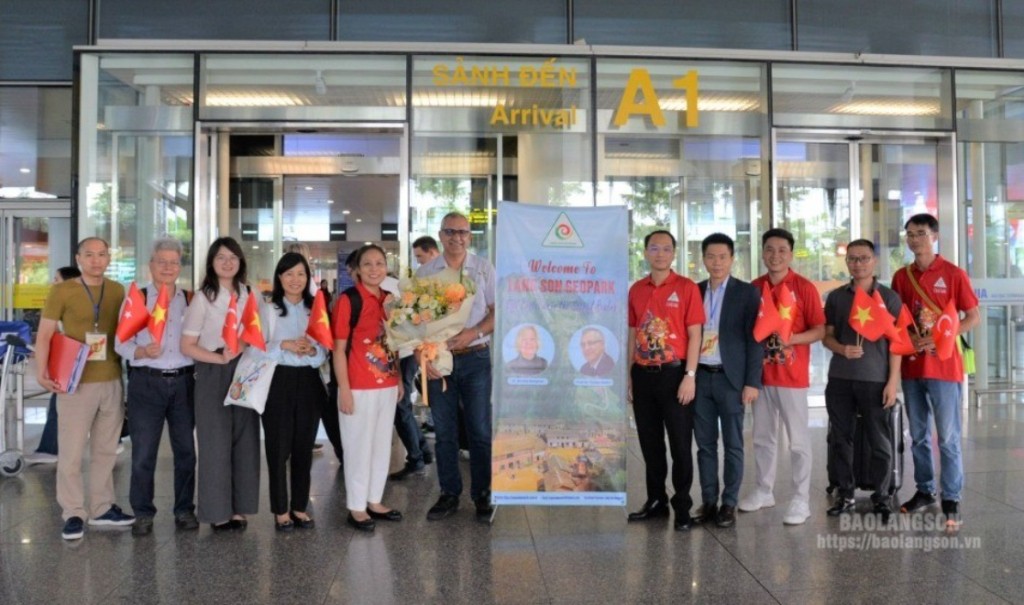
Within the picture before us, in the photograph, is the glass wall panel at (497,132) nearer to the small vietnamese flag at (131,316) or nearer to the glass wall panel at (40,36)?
the glass wall panel at (40,36)

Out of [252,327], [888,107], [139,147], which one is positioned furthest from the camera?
[888,107]

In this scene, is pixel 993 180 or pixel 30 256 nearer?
pixel 993 180

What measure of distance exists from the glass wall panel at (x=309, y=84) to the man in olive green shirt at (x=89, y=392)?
14.2 feet

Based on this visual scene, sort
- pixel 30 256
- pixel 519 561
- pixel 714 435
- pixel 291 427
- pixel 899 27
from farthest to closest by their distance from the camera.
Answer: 1. pixel 30 256
2. pixel 899 27
3. pixel 714 435
4. pixel 291 427
5. pixel 519 561

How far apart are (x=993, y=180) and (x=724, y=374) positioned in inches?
286

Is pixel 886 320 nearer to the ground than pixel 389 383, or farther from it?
farther from it

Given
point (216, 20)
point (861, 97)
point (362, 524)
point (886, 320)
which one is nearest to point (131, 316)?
point (362, 524)

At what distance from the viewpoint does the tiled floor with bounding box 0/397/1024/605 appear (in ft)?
11.5

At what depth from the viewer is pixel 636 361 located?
181 inches

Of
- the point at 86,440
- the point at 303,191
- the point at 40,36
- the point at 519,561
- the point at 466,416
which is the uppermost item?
the point at 40,36

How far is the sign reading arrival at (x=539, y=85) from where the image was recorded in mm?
8578

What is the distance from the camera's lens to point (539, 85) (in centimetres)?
864

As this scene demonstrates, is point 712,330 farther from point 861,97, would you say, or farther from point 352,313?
point 861,97

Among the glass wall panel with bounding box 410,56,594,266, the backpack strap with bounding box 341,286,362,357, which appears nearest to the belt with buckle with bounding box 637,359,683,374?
the backpack strap with bounding box 341,286,362,357
